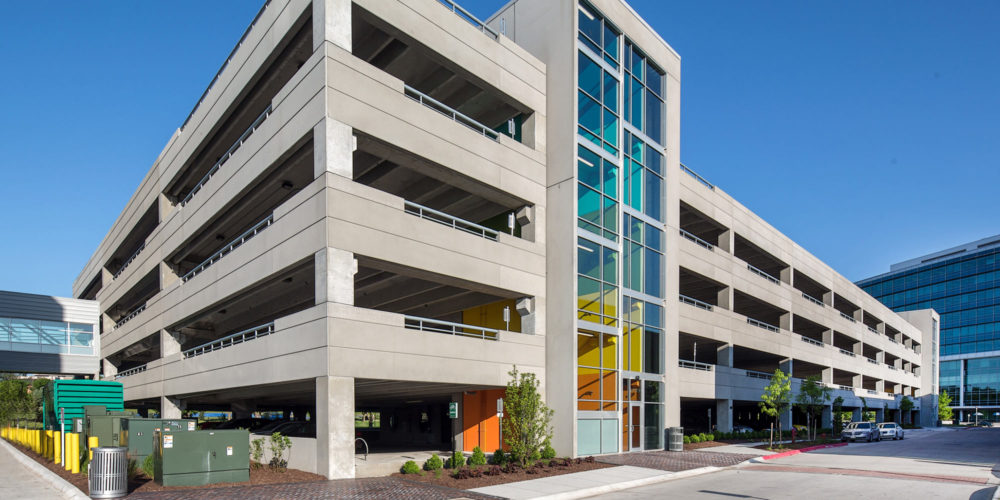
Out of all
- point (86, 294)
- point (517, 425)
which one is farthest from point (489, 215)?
point (86, 294)

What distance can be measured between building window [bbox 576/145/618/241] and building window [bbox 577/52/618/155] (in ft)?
3.12

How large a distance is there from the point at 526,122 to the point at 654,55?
9.42m

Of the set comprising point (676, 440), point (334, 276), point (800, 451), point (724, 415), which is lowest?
point (800, 451)

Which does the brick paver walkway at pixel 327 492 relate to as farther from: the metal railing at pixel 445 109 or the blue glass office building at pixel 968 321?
the blue glass office building at pixel 968 321

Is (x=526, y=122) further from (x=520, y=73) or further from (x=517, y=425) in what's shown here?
(x=517, y=425)

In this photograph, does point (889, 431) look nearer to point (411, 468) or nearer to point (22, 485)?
point (411, 468)

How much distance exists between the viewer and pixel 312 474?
70.1ft

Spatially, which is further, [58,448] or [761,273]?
[761,273]

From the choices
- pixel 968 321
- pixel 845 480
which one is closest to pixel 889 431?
pixel 845 480

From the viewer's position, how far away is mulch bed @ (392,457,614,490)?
20.9 meters

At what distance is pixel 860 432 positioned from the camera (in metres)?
46.7

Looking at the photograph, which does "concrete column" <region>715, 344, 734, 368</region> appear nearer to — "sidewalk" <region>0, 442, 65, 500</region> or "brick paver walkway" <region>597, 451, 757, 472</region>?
"brick paver walkway" <region>597, 451, 757, 472</region>

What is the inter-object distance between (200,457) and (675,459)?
1924 centimetres

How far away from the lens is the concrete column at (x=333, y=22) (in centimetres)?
2266
